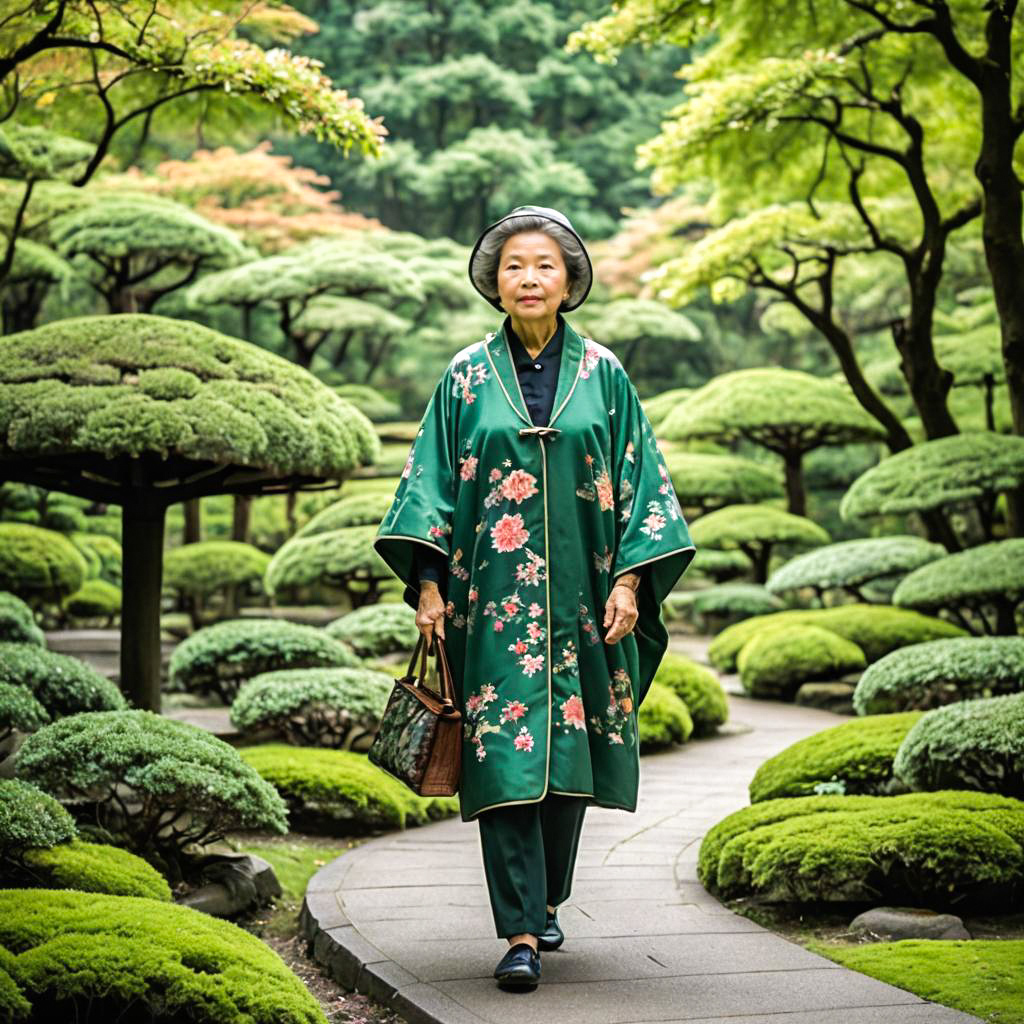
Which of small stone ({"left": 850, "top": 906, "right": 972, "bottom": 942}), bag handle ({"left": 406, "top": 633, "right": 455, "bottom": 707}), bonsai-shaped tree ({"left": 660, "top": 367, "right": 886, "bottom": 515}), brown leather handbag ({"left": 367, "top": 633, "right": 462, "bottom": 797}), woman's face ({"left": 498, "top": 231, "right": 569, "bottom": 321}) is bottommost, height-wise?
small stone ({"left": 850, "top": 906, "right": 972, "bottom": 942})

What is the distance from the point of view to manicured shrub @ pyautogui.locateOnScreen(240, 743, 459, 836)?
17.8 feet

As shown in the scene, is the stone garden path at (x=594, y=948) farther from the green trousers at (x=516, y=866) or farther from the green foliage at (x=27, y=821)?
the green foliage at (x=27, y=821)

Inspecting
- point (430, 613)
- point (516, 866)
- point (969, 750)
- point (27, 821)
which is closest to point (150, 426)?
point (27, 821)

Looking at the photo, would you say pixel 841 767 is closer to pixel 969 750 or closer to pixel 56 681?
pixel 969 750

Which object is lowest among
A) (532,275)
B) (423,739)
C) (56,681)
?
(56,681)

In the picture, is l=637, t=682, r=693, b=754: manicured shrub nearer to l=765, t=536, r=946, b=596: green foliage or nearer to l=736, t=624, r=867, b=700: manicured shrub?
l=736, t=624, r=867, b=700: manicured shrub

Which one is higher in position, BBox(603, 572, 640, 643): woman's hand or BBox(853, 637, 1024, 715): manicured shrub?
BBox(603, 572, 640, 643): woman's hand

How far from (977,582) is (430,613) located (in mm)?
6768

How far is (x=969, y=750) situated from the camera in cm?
446

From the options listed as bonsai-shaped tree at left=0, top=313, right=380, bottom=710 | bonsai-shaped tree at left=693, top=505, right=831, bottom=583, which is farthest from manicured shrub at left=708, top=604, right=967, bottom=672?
bonsai-shaped tree at left=0, top=313, right=380, bottom=710

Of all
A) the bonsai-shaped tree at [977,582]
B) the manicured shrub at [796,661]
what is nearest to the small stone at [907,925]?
the bonsai-shaped tree at [977,582]

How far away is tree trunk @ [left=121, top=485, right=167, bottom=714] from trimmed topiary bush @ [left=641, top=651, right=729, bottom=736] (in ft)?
12.7

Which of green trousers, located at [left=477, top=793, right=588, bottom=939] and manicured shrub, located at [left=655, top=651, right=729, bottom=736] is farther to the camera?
manicured shrub, located at [left=655, top=651, right=729, bottom=736]

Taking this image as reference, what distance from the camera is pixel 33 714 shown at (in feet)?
15.4
